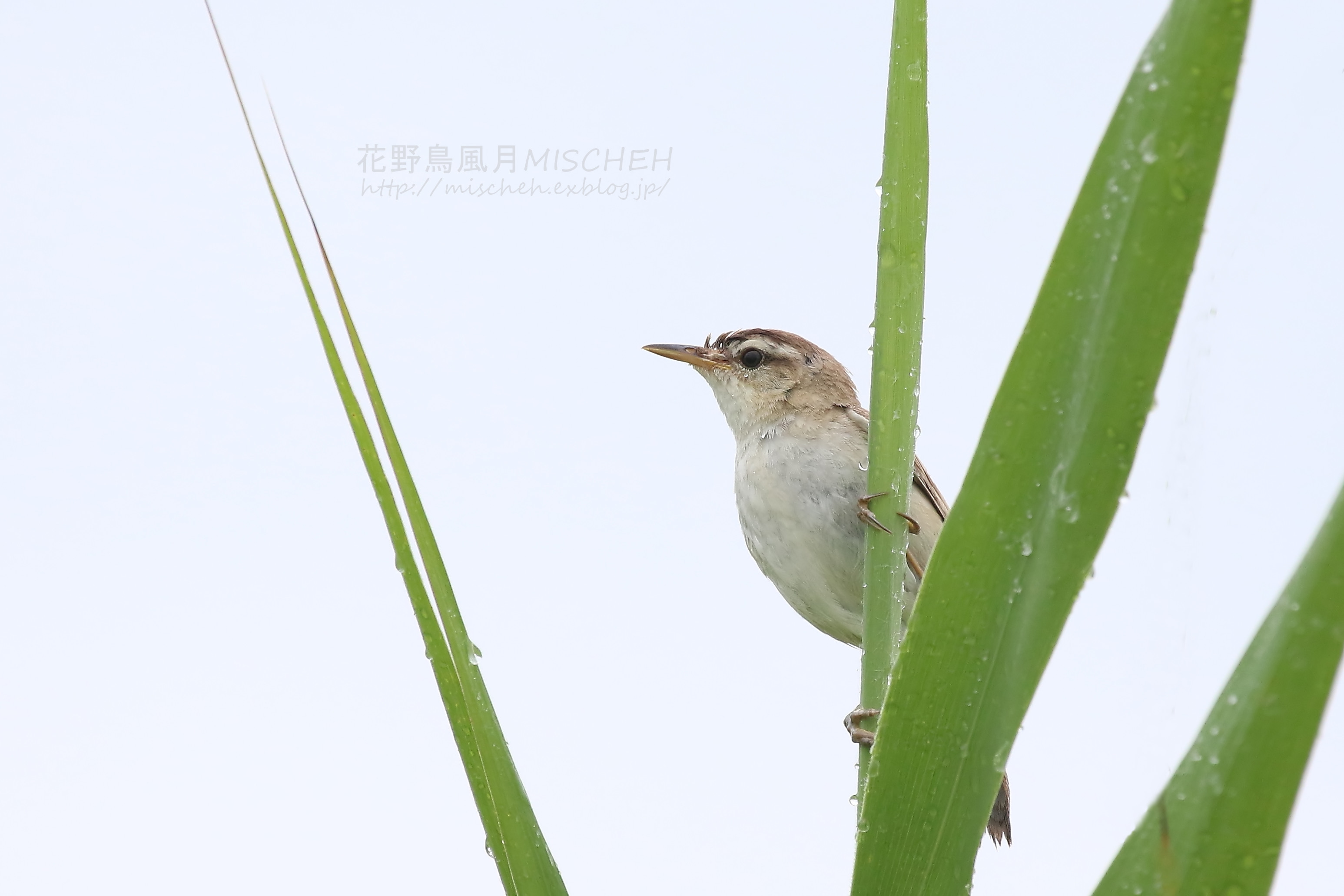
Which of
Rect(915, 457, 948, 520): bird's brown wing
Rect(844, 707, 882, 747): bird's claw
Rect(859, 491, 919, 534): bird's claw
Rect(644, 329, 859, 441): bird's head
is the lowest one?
Rect(844, 707, 882, 747): bird's claw

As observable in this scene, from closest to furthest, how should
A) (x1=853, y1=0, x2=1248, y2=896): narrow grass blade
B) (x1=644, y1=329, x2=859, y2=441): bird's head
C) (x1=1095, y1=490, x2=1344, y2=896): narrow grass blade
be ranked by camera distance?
1. (x1=1095, y1=490, x2=1344, y2=896): narrow grass blade
2. (x1=853, y1=0, x2=1248, y2=896): narrow grass blade
3. (x1=644, y1=329, x2=859, y2=441): bird's head

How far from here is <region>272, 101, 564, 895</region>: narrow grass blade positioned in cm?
140

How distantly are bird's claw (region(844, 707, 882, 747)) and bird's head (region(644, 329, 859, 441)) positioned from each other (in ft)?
4.46

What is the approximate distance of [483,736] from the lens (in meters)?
1.40

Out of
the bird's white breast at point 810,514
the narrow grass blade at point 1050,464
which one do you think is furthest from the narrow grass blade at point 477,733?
the bird's white breast at point 810,514

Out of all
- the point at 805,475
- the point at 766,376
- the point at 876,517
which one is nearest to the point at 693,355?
the point at 766,376

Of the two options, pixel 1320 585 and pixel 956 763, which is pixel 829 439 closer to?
pixel 956 763

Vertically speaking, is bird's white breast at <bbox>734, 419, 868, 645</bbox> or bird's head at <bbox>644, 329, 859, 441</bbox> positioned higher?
bird's head at <bbox>644, 329, 859, 441</bbox>

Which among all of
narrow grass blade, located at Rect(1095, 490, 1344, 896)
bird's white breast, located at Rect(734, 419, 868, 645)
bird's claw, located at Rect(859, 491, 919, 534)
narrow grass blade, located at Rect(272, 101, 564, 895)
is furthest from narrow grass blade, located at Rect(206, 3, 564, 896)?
bird's white breast, located at Rect(734, 419, 868, 645)

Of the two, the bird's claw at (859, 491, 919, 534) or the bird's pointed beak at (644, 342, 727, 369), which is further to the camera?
the bird's pointed beak at (644, 342, 727, 369)

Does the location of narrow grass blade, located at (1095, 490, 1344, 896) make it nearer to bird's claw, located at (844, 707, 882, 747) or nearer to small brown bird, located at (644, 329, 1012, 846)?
bird's claw, located at (844, 707, 882, 747)

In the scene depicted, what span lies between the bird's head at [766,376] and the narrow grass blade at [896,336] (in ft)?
7.16

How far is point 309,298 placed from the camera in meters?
1.51

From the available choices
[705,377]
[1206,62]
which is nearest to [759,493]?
[705,377]
